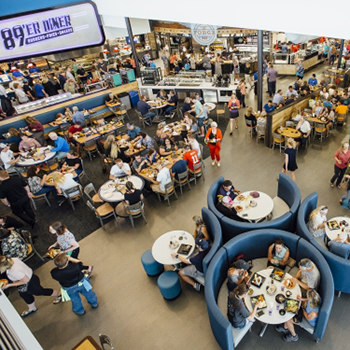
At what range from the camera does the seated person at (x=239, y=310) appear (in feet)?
12.9

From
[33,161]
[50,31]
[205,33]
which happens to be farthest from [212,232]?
[33,161]

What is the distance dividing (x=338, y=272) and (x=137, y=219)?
4.34m

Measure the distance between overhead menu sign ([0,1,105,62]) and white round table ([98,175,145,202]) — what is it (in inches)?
151

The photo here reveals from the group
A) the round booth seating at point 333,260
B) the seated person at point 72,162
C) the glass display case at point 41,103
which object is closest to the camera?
Answer: the round booth seating at point 333,260

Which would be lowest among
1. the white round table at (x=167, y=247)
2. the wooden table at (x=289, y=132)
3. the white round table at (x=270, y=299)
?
the wooden table at (x=289, y=132)

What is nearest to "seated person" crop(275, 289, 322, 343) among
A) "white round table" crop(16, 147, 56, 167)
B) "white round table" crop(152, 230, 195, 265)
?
"white round table" crop(152, 230, 195, 265)

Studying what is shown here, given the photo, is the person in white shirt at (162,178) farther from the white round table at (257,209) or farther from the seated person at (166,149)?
the white round table at (257,209)

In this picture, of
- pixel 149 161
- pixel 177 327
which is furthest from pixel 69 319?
pixel 149 161

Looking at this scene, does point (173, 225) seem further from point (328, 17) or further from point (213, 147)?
point (328, 17)

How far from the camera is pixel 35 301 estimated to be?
5547mm

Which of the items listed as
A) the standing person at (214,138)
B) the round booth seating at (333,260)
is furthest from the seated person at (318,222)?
the standing person at (214,138)

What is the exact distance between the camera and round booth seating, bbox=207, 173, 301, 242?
5.20 metres

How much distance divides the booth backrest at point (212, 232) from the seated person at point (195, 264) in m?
0.12

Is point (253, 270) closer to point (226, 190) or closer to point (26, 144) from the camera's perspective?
point (226, 190)
